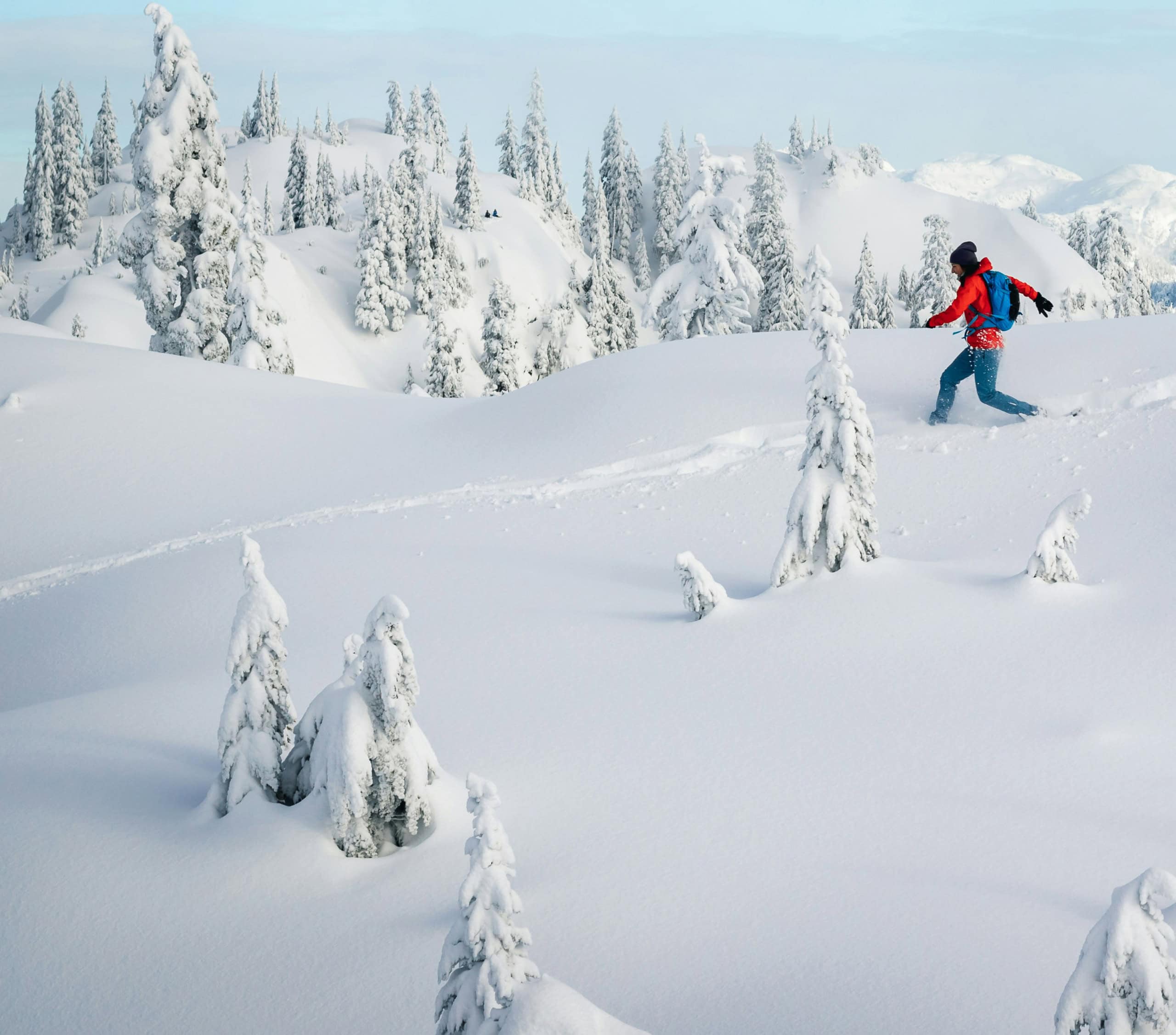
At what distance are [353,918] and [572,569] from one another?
576 centimetres

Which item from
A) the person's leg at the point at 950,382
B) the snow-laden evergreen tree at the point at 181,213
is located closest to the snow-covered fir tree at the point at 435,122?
the snow-laden evergreen tree at the point at 181,213

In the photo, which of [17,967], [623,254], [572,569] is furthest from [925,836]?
[623,254]

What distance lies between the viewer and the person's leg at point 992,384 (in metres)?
12.1

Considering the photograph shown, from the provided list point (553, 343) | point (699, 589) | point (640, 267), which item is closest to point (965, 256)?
point (699, 589)

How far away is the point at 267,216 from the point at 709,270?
223 feet

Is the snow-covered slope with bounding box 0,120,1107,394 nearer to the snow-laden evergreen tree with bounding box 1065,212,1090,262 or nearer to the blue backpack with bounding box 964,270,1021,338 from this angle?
the snow-laden evergreen tree with bounding box 1065,212,1090,262

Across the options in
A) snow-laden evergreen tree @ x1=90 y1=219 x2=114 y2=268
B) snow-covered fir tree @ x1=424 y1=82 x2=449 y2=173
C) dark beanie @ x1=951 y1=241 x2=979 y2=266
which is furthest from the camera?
snow-covered fir tree @ x1=424 y1=82 x2=449 y2=173

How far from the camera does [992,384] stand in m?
12.1

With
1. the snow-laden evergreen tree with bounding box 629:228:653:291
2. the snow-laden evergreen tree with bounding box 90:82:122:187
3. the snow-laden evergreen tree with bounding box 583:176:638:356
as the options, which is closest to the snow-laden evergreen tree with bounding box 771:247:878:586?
the snow-laden evergreen tree with bounding box 583:176:638:356

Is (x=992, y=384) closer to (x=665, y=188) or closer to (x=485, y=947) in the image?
(x=485, y=947)

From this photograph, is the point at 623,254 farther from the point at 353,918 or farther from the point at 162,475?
the point at 353,918

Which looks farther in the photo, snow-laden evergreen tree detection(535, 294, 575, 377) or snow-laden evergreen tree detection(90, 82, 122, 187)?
snow-laden evergreen tree detection(90, 82, 122, 187)

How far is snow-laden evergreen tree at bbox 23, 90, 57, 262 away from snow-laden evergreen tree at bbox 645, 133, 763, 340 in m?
69.2

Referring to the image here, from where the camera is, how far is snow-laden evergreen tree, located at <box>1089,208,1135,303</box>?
72.2m
